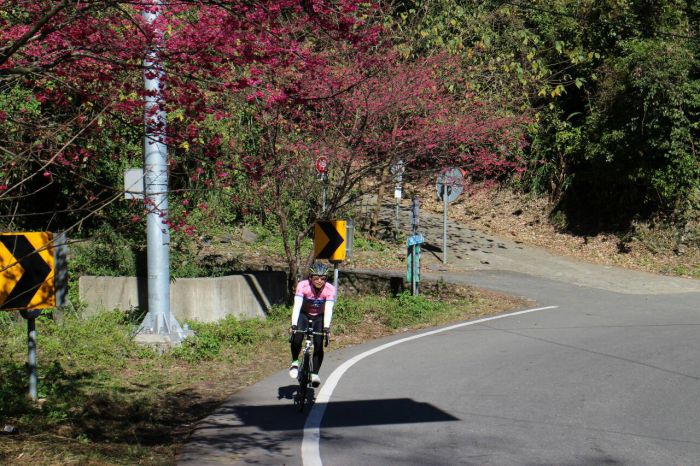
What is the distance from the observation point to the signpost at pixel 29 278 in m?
8.05

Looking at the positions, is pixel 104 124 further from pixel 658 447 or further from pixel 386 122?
pixel 386 122

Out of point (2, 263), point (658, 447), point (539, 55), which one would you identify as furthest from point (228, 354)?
point (539, 55)

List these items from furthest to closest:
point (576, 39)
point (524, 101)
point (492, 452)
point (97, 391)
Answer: point (576, 39) < point (524, 101) < point (97, 391) < point (492, 452)

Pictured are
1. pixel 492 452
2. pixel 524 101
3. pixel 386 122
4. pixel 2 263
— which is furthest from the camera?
pixel 524 101

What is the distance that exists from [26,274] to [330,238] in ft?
20.7

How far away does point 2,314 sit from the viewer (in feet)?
41.5

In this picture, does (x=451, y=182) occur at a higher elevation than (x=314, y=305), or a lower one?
higher

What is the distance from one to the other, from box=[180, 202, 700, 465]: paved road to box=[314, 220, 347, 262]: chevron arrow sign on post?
1753mm

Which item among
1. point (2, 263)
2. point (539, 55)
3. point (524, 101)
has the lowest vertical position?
point (2, 263)

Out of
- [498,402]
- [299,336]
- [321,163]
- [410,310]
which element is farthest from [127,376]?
[410,310]

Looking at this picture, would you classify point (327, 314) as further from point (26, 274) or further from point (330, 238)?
point (330, 238)

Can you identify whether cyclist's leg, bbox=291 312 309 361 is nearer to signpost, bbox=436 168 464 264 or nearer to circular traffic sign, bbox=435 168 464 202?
signpost, bbox=436 168 464 264

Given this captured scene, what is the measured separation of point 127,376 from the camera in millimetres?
10406

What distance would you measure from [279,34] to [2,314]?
8003 millimetres
